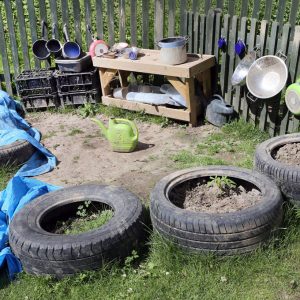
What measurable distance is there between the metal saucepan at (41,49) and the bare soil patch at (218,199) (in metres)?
4.21

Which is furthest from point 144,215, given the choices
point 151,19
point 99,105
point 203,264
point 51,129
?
point 151,19

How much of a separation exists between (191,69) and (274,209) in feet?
9.00

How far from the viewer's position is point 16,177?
14.1 feet

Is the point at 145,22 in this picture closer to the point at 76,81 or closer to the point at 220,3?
the point at 220,3

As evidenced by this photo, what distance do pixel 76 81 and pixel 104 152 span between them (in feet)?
5.49

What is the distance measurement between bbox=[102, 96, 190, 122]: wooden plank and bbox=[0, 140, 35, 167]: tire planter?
69.6 inches

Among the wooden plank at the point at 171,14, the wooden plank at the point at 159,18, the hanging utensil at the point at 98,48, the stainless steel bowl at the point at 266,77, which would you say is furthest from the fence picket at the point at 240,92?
the hanging utensil at the point at 98,48

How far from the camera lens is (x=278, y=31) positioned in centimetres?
512

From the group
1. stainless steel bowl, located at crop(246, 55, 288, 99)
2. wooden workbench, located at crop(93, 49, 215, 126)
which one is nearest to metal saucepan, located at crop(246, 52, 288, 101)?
stainless steel bowl, located at crop(246, 55, 288, 99)

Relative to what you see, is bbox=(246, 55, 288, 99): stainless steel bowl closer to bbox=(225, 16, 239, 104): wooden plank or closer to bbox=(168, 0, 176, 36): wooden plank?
bbox=(225, 16, 239, 104): wooden plank

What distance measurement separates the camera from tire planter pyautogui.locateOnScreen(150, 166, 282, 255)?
3143 mm

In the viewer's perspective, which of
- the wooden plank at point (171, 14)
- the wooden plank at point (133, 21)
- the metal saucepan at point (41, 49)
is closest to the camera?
the wooden plank at point (171, 14)

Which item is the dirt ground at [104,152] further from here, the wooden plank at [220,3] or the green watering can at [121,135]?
the wooden plank at [220,3]

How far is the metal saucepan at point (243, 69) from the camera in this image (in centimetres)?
545
